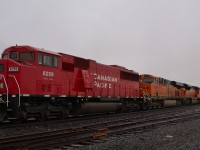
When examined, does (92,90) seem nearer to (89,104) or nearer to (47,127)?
(89,104)

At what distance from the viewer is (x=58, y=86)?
16125 mm

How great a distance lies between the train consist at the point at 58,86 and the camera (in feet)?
44.3

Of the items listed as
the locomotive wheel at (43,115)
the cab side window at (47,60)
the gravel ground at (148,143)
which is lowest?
the gravel ground at (148,143)

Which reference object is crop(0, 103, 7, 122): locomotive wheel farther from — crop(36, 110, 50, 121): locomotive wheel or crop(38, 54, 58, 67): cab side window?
crop(38, 54, 58, 67): cab side window

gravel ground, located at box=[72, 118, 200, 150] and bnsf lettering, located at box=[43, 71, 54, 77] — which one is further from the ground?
bnsf lettering, located at box=[43, 71, 54, 77]

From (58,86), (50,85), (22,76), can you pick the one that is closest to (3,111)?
(22,76)

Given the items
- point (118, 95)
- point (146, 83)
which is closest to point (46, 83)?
point (118, 95)

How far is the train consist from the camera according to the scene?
13508 millimetres

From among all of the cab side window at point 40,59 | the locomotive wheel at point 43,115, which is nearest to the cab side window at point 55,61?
the cab side window at point 40,59

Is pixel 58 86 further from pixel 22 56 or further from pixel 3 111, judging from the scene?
pixel 3 111

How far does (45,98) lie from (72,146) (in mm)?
7129

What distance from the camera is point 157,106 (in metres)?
31.2

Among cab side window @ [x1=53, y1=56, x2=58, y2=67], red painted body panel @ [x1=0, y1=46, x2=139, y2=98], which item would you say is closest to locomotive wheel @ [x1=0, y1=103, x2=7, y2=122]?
red painted body panel @ [x1=0, y1=46, x2=139, y2=98]

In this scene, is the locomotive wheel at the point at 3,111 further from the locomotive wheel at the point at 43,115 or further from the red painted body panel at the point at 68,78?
the locomotive wheel at the point at 43,115
